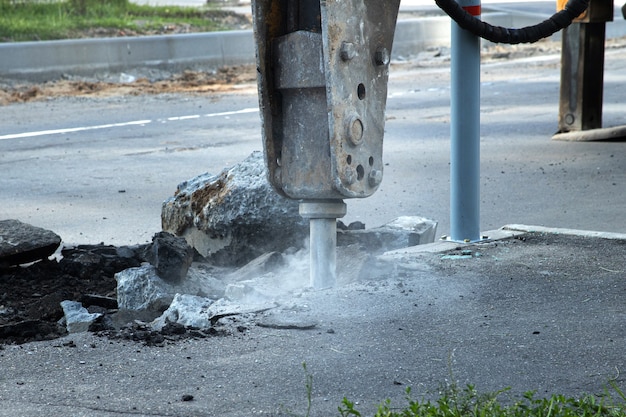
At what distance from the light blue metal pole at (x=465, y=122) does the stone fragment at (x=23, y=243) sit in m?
1.98

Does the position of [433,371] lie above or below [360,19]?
below

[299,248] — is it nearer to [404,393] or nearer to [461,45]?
[461,45]

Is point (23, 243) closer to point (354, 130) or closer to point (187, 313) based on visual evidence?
point (187, 313)

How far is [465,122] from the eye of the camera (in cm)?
529

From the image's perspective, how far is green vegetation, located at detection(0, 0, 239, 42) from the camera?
56.1 feet

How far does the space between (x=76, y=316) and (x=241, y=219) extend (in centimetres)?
128

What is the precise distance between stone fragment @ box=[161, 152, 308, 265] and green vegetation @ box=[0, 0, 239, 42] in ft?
38.5

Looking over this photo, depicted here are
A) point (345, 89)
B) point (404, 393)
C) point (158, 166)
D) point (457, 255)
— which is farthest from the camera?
point (158, 166)

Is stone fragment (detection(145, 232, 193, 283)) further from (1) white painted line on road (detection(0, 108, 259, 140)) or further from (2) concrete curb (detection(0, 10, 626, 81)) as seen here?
(2) concrete curb (detection(0, 10, 626, 81))

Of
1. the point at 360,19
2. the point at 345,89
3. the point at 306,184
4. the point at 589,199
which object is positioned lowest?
the point at 589,199

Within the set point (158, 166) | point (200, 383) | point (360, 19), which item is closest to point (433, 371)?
point (200, 383)

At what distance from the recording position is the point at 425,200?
7277 mm

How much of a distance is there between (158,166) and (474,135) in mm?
4112

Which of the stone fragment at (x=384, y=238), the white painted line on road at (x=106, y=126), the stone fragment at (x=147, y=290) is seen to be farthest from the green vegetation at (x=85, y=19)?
the stone fragment at (x=147, y=290)
